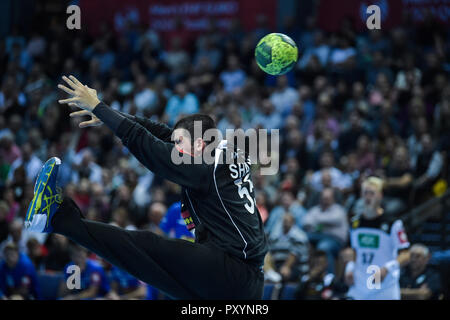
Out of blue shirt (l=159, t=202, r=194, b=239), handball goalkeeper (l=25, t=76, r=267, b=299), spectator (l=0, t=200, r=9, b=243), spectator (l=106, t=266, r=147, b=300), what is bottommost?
spectator (l=106, t=266, r=147, b=300)

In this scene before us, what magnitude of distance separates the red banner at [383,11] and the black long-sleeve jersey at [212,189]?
1087cm

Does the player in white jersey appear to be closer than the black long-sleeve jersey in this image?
No

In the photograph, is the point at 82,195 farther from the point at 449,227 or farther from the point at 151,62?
the point at 449,227

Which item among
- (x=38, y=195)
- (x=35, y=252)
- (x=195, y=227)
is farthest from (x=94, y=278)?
(x=195, y=227)

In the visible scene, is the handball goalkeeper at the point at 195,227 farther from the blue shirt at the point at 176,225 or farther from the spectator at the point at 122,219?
the spectator at the point at 122,219

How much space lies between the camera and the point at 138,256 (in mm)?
6695

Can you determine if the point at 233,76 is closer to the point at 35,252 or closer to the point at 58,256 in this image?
the point at 58,256

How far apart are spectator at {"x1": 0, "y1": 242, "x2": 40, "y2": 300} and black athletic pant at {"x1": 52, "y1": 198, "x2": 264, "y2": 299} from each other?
4.74 meters

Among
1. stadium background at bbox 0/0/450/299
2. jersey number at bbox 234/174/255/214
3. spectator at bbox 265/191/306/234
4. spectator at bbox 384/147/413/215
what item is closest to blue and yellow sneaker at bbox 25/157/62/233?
jersey number at bbox 234/174/255/214

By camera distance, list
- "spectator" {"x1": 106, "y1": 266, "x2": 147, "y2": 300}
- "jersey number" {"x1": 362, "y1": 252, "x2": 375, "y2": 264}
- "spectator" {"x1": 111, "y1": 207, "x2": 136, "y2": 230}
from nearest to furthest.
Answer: "jersey number" {"x1": 362, "y1": 252, "x2": 375, "y2": 264} < "spectator" {"x1": 106, "y1": 266, "x2": 147, "y2": 300} < "spectator" {"x1": 111, "y1": 207, "x2": 136, "y2": 230}

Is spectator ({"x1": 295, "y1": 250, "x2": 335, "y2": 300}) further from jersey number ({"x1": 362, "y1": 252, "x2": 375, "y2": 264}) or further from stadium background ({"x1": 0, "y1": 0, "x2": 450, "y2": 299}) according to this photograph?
jersey number ({"x1": 362, "y1": 252, "x2": 375, "y2": 264})

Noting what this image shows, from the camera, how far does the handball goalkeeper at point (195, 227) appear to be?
6613mm

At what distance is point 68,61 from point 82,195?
538 cm

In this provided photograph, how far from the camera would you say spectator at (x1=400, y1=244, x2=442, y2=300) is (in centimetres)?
1026
